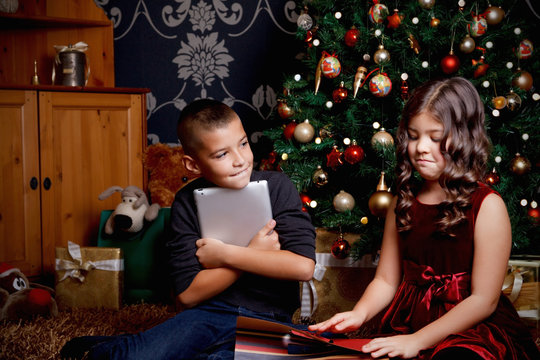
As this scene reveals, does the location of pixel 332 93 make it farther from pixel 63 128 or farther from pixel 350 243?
pixel 63 128

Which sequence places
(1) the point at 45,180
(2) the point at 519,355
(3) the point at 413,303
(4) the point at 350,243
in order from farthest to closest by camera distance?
(1) the point at 45,180 → (4) the point at 350,243 → (3) the point at 413,303 → (2) the point at 519,355

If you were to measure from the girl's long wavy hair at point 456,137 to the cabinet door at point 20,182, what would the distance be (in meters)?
1.87

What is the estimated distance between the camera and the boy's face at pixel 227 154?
1.18 meters

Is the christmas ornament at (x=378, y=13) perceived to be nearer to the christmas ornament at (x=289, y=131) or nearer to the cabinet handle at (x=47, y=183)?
the christmas ornament at (x=289, y=131)

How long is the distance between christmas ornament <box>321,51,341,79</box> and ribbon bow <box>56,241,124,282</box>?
1130 mm

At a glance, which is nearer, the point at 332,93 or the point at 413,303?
the point at 413,303

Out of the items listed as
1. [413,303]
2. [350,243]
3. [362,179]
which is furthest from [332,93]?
[413,303]

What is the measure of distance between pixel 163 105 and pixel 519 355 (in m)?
2.29

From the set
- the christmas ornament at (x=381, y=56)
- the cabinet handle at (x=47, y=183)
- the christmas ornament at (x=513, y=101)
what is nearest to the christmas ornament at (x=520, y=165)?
the christmas ornament at (x=513, y=101)

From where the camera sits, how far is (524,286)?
1.55 metres

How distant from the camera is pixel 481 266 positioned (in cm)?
102

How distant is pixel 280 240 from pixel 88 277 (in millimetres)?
1167

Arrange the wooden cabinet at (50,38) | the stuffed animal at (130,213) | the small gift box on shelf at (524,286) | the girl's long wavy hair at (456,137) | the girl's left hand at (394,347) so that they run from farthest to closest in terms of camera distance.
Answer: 1. the wooden cabinet at (50,38)
2. the stuffed animal at (130,213)
3. the small gift box on shelf at (524,286)
4. the girl's long wavy hair at (456,137)
5. the girl's left hand at (394,347)

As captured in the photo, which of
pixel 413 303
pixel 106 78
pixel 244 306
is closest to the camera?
pixel 413 303
